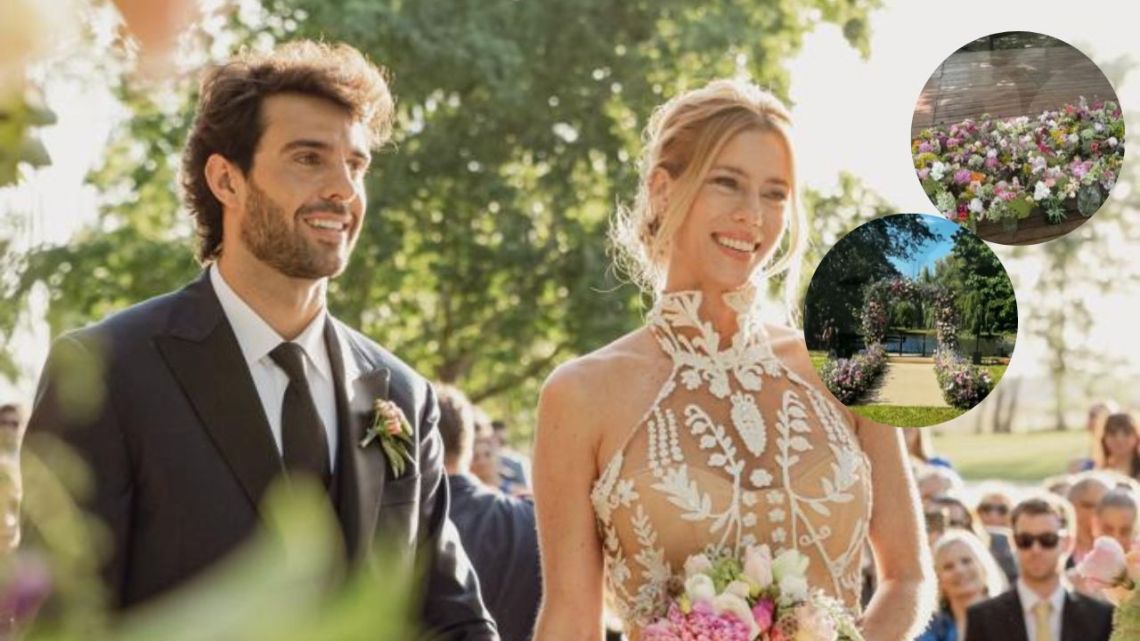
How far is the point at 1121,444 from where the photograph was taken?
802 cm

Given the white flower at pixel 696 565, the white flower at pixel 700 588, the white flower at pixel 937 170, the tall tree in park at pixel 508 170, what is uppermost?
the tall tree in park at pixel 508 170

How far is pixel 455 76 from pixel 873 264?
14868mm

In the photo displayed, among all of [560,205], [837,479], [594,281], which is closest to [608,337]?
[594,281]

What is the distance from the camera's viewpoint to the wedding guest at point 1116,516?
6.80 meters

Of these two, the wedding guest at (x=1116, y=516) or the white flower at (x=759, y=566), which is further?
the wedding guest at (x=1116, y=516)

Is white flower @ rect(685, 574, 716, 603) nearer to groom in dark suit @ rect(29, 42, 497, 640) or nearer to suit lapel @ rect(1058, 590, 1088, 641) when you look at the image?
groom in dark suit @ rect(29, 42, 497, 640)

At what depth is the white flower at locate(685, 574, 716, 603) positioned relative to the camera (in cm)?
337

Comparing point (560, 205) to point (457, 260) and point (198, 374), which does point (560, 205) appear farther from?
point (198, 374)

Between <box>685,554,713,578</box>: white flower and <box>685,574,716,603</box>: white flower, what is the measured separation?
5 centimetres

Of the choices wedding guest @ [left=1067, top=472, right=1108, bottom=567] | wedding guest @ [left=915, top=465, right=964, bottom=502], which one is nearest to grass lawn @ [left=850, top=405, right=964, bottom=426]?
wedding guest @ [left=1067, top=472, right=1108, bottom=567]

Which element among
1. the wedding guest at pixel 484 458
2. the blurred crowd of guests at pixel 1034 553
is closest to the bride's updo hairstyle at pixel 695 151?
the blurred crowd of guests at pixel 1034 553

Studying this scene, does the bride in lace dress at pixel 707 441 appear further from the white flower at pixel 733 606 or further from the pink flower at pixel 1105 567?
the pink flower at pixel 1105 567

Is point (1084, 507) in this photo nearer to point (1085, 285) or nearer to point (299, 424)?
point (1085, 285)

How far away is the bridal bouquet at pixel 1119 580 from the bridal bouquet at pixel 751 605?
1.68 feet
